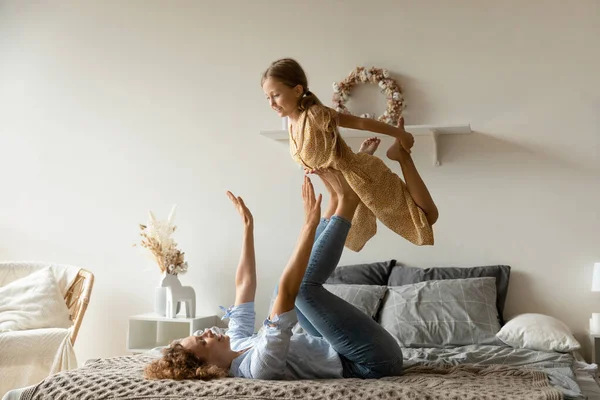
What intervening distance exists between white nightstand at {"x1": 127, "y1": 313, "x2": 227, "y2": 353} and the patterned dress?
1.79 meters

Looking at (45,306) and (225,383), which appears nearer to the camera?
(225,383)

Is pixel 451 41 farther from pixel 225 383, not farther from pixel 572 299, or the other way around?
pixel 225 383

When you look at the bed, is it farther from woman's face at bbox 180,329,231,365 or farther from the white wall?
the white wall

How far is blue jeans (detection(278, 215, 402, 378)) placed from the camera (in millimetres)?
2330

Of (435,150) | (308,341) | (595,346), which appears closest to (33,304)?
(308,341)

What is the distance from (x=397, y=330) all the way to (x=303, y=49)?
1.89 metres

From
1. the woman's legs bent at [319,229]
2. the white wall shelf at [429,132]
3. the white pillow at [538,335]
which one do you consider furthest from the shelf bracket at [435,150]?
the woman's legs bent at [319,229]

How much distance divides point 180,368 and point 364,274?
6.35ft

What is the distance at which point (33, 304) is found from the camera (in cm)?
388

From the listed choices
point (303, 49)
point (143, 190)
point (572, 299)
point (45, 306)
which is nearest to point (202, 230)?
point (143, 190)

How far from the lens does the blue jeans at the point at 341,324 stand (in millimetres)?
2330

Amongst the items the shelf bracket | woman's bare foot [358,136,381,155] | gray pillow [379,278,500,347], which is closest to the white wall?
the shelf bracket

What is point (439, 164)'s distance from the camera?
401 cm

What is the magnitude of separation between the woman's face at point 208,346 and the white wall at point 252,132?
6.36 ft
